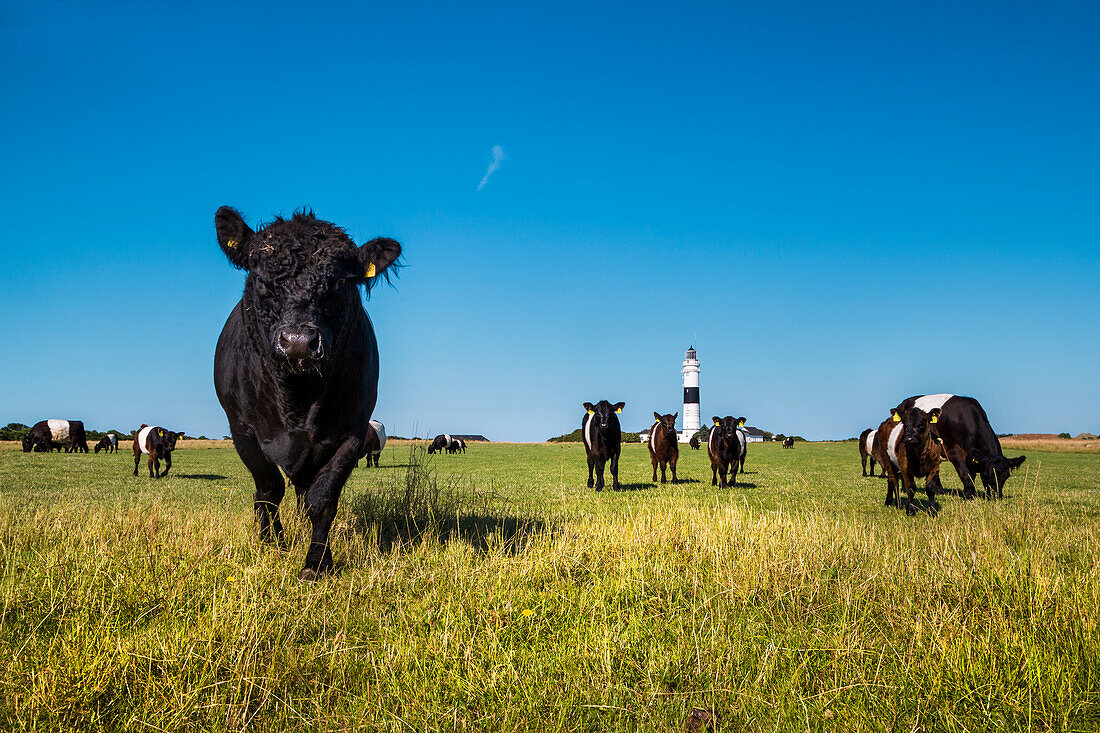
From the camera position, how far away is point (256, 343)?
5172 mm

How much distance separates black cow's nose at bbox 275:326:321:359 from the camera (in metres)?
4.28

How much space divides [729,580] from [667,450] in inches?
517

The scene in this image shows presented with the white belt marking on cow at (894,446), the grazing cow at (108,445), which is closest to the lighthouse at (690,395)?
the grazing cow at (108,445)

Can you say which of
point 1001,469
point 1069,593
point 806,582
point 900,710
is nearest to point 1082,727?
point 900,710

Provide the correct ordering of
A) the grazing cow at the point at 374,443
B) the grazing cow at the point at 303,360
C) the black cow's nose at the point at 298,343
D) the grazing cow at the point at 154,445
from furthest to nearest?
1. the grazing cow at the point at 374,443
2. the grazing cow at the point at 154,445
3. the grazing cow at the point at 303,360
4. the black cow's nose at the point at 298,343

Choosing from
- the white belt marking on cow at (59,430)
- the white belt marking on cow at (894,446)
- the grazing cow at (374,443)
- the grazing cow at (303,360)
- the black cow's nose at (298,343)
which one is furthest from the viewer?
the white belt marking on cow at (59,430)

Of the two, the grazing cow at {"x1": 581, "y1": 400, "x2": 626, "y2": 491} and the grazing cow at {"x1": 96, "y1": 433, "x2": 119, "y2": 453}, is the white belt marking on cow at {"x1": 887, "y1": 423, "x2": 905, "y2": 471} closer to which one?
the grazing cow at {"x1": 581, "y1": 400, "x2": 626, "y2": 491}

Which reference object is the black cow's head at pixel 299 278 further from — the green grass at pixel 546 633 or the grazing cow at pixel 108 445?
the grazing cow at pixel 108 445

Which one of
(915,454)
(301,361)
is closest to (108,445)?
(301,361)

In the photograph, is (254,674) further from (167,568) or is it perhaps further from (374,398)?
(374,398)

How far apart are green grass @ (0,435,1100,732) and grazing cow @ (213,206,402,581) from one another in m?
0.66

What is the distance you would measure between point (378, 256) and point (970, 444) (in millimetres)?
12878

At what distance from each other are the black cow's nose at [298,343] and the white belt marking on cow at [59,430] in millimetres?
47762

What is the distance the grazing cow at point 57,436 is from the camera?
130ft
